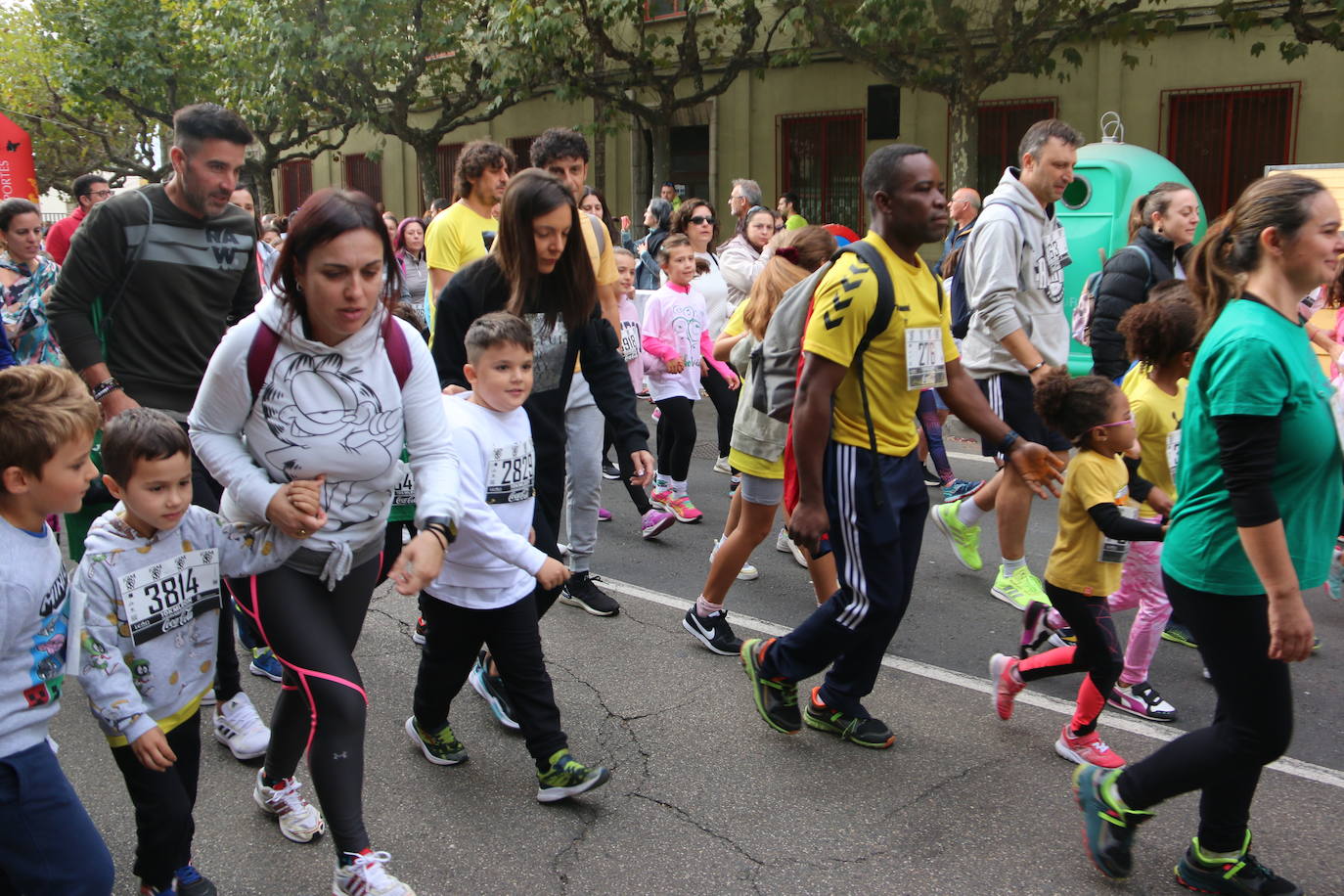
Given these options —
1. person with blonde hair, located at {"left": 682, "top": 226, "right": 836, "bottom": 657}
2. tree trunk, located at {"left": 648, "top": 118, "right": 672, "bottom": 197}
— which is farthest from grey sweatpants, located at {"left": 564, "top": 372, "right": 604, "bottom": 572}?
tree trunk, located at {"left": 648, "top": 118, "right": 672, "bottom": 197}

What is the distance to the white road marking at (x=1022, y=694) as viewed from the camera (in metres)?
3.74

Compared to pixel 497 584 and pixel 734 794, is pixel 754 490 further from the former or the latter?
pixel 497 584

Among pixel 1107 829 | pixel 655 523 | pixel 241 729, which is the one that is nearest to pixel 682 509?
pixel 655 523

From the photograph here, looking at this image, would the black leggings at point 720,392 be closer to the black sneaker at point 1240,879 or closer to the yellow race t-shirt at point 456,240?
the yellow race t-shirt at point 456,240

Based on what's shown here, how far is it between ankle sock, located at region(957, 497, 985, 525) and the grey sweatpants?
6.01ft

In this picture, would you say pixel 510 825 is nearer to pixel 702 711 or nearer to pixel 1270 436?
pixel 702 711

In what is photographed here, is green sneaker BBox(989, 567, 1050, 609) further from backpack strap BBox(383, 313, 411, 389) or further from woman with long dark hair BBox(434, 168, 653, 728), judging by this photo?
backpack strap BBox(383, 313, 411, 389)

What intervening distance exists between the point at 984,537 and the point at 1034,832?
344cm

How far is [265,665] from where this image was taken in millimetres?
4594

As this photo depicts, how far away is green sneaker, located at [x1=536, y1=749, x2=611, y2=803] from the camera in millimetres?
3506

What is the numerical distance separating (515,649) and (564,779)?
1.38ft

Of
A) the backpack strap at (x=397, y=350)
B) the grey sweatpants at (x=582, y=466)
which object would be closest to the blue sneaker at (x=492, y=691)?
the grey sweatpants at (x=582, y=466)

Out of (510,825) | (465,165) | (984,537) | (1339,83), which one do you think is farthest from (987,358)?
(1339,83)

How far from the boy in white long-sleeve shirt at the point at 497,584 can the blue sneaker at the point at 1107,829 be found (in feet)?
4.56
